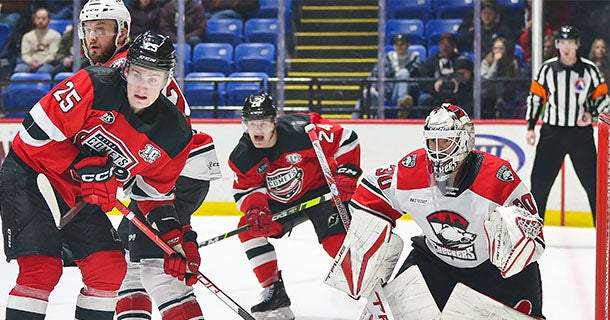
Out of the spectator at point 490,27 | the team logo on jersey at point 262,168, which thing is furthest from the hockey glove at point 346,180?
the spectator at point 490,27

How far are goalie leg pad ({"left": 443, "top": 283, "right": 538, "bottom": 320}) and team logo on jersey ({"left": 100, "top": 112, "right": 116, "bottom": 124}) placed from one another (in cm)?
101

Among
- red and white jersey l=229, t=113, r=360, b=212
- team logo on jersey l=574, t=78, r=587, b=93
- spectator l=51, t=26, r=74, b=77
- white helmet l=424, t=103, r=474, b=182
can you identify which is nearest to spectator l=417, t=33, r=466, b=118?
team logo on jersey l=574, t=78, r=587, b=93

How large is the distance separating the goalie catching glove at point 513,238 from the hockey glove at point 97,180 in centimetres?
101

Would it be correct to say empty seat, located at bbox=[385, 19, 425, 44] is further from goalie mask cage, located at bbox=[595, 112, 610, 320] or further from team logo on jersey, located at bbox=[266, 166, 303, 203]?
goalie mask cage, located at bbox=[595, 112, 610, 320]

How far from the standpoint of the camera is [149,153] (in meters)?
2.85

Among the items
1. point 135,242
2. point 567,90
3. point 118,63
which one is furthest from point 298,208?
point 567,90

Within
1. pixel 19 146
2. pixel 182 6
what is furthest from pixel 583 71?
pixel 19 146

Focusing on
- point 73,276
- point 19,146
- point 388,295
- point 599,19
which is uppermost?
point 599,19

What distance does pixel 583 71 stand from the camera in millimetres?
5551

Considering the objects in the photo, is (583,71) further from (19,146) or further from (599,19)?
(19,146)

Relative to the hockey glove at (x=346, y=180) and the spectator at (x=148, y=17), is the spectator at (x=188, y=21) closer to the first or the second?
the spectator at (x=148, y=17)

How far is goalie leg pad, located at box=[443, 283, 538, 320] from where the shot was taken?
2648mm

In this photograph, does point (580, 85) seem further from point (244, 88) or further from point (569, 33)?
point (244, 88)

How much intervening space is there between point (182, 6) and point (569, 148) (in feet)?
9.09
